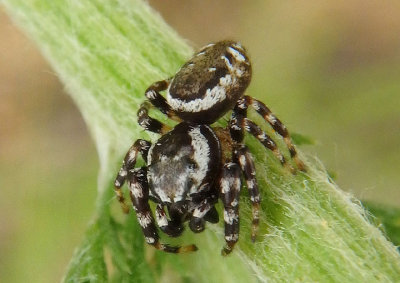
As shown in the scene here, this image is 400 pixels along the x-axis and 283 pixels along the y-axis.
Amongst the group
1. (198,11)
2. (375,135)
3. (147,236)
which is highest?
(198,11)

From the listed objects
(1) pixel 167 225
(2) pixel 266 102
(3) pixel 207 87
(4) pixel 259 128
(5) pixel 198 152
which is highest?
(2) pixel 266 102

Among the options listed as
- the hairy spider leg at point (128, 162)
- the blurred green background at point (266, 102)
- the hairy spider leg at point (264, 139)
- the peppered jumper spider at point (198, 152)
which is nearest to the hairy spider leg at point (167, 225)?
the peppered jumper spider at point (198, 152)

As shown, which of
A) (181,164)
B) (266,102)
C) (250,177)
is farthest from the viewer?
(266,102)

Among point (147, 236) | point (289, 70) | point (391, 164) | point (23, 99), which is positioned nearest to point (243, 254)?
point (147, 236)

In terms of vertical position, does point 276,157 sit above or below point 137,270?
above

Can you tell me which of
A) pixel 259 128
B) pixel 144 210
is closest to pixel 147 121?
pixel 144 210

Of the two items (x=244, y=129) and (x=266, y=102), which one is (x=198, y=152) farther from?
(x=266, y=102)

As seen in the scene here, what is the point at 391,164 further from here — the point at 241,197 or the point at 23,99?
the point at 23,99
